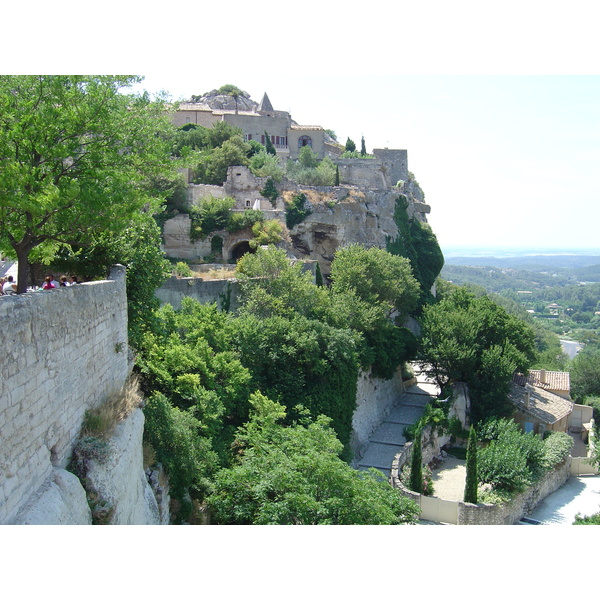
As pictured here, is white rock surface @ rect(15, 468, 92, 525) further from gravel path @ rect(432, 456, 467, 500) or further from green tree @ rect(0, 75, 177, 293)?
gravel path @ rect(432, 456, 467, 500)

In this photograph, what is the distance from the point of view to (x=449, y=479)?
21.5 meters

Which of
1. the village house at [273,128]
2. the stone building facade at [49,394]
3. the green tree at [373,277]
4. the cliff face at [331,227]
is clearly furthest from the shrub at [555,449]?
the village house at [273,128]

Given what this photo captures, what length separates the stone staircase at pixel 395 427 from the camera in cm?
2073

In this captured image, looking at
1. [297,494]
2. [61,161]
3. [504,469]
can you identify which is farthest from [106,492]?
[504,469]

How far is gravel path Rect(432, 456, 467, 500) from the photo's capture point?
66.0 feet

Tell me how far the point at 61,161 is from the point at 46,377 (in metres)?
3.60

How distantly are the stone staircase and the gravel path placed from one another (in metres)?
1.62

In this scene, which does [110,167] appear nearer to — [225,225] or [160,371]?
[160,371]

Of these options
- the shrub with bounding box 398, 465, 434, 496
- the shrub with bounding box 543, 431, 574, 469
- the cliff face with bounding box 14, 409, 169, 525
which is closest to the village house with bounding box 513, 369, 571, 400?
the shrub with bounding box 543, 431, 574, 469

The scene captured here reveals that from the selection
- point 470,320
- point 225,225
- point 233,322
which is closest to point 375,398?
point 470,320

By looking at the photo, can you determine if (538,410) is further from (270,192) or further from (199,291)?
(270,192)

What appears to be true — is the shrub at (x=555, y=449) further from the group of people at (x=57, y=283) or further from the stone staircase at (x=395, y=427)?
the group of people at (x=57, y=283)

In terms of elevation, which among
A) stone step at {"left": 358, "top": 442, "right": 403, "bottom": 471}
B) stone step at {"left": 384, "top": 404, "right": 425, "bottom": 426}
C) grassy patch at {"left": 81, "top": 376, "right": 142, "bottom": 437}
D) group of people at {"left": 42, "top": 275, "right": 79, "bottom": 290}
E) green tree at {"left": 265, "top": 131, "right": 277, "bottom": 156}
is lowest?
stone step at {"left": 358, "top": 442, "right": 403, "bottom": 471}

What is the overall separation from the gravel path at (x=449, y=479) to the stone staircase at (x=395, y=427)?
1.62m
